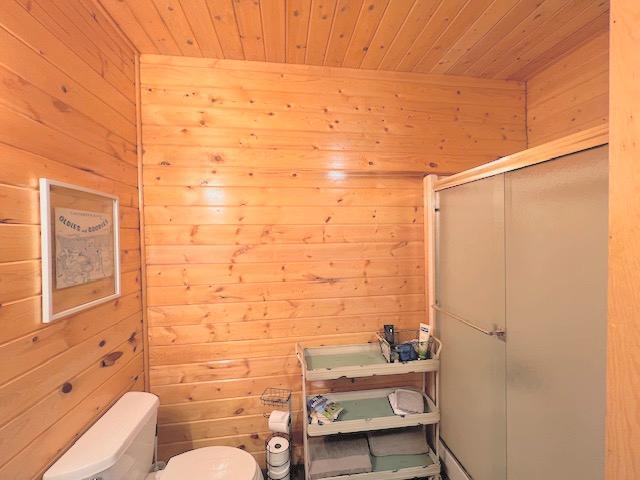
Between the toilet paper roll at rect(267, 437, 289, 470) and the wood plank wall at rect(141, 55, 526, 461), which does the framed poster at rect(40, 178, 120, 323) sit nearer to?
the wood plank wall at rect(141, 55, 526, 461)

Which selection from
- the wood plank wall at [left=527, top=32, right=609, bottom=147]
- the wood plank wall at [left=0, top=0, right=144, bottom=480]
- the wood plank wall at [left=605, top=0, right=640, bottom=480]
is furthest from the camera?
the wood plank wall at [left=527, top=32, right=609, bottom=147]

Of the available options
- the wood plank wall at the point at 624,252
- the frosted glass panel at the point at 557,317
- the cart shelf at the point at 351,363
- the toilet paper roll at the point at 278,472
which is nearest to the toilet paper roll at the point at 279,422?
the toilet paper roll at the point at 278,472

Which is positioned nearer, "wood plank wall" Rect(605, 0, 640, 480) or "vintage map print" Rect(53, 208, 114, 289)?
"wood plank wall" Rect(605, 0, 640, 480)

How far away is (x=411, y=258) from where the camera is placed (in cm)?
179

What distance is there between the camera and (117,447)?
38.3 inches

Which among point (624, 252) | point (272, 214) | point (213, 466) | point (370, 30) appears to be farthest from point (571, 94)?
point (213, 466)

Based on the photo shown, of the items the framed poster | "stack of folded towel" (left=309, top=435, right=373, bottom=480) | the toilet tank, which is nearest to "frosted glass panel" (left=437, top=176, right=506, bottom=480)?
"stack of folded towel" (left=309, top=435, right=373, bottom=480)

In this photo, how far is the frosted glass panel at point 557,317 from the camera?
852 millimetres

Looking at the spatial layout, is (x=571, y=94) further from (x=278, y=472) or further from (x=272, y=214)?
(x=278, y=472)

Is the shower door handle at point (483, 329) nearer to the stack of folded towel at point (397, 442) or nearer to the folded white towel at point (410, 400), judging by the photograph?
the folded white towel at point (410, 400)

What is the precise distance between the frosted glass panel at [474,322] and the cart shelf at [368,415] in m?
0.19

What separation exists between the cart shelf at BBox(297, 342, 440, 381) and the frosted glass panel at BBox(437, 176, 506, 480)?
189mm

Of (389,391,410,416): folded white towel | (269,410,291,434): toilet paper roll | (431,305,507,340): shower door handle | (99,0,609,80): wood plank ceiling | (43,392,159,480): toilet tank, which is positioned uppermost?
(99,0,609,80): wood plank ceiling

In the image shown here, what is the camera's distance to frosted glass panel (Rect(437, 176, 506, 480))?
4.09 feet
